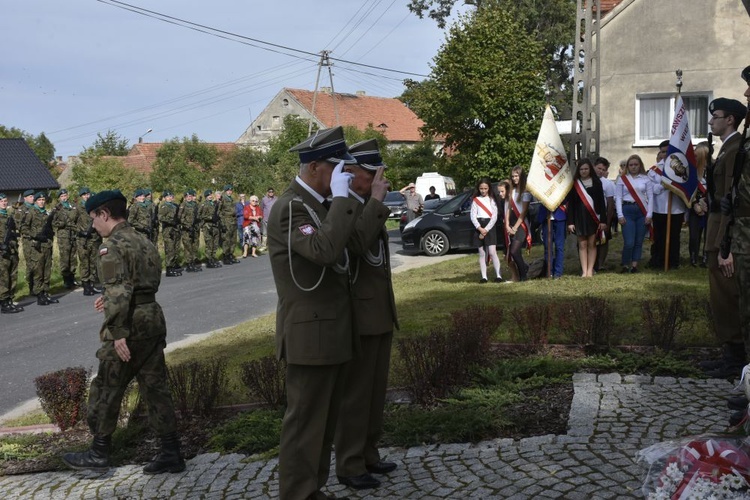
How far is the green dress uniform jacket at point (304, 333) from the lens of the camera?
447 cm

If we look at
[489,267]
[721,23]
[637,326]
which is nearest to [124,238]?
[637,326]

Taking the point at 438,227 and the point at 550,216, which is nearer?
the point at 550,216

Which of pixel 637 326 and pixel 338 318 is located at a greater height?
pixel 338 318

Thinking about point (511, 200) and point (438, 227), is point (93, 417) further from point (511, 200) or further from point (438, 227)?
point (438, 227)

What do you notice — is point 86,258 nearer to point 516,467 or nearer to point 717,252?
point 717,252

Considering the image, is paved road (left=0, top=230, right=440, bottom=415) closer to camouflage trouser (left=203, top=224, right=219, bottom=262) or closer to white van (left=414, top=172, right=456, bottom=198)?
camouflage trouser (left=203, top=224, right=219, bottom=262)

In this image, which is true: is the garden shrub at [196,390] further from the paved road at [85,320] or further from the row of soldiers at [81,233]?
the row of soldiers at [81,233]

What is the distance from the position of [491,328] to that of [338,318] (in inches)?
142

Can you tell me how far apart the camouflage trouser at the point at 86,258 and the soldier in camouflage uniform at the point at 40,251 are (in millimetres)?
926

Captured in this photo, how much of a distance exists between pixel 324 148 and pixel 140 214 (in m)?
17.0

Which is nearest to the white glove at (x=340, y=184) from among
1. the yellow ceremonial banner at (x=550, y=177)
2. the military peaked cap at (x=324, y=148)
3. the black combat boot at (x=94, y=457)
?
the military peaked cap at (x=324, y=148)

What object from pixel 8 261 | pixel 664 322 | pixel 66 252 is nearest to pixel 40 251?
pixel 8 261

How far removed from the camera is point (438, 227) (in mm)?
22375

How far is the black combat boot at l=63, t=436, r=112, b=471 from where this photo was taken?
5977 mm
